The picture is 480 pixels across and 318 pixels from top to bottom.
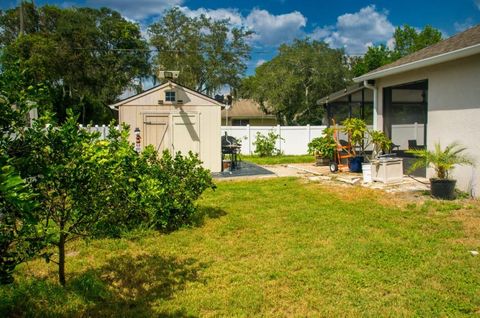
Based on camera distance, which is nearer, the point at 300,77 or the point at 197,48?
the point at 300,77

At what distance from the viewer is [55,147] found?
247cm

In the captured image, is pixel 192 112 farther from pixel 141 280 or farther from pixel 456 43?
pixel 141 280

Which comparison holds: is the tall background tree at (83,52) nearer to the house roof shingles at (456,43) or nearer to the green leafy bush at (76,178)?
the house roof shingles at (456,43)

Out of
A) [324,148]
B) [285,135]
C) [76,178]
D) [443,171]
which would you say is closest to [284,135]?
[285,135]

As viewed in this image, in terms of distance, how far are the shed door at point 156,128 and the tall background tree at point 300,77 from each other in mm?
16335

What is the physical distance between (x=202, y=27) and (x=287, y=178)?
25.8m

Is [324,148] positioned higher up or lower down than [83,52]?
lower down

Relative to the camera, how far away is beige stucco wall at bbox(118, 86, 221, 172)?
11070 millimetres

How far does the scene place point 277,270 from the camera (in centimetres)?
387

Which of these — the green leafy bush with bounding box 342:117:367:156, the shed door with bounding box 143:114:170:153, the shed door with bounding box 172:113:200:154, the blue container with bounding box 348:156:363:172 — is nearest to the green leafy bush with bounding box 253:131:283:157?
the shed door with bounding box 172:113:200:154

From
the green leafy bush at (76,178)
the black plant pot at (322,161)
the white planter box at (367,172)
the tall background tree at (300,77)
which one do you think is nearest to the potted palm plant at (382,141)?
the white planter box at (367,172)

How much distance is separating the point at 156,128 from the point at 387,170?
21.4 ft

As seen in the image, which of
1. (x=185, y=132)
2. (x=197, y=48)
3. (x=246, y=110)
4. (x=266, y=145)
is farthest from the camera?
(x=246, y=110)

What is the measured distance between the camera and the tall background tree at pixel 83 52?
24.6 metres
